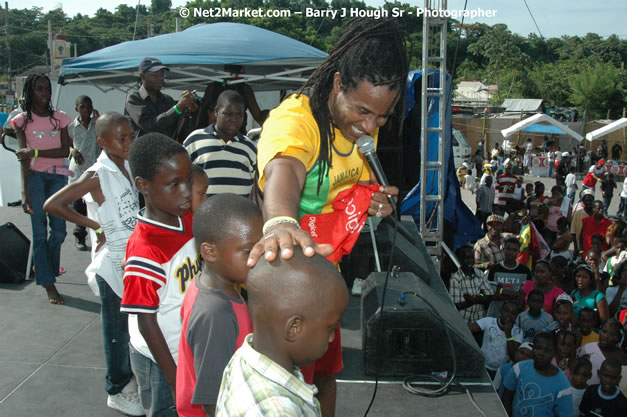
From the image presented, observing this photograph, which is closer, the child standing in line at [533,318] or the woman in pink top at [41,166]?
the woman in pink top at [41,166]

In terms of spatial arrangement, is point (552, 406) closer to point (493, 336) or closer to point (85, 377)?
point (493, 336)

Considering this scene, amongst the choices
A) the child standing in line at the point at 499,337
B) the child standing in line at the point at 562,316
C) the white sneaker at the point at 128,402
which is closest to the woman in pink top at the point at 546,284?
the child standing in line at the point at 562,316

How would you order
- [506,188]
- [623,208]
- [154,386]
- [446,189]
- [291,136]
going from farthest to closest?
[623,208], [506,188], [446,189], [154,386], [291,136]

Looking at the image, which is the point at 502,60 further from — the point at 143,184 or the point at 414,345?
the point at 143,184

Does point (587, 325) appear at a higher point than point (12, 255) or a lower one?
lower

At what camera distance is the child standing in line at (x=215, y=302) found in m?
1.74

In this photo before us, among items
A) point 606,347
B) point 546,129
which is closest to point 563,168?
point 546,129

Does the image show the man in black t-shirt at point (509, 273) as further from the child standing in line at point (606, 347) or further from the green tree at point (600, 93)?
the green tree at point (600, 93)

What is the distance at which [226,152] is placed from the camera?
13.8 ft

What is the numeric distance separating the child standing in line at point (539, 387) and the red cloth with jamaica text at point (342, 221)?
315 cm

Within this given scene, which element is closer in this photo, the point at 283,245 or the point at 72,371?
the point at 283,245

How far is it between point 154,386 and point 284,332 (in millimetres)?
1300

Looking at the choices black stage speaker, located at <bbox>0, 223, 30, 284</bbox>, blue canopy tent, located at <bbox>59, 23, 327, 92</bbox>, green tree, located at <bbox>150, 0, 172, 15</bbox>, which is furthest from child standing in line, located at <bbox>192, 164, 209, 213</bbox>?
green tree, located at <bbox>150, 0, 172, 15</bbox>

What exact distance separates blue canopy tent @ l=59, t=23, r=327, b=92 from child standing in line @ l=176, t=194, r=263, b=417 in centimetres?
472
